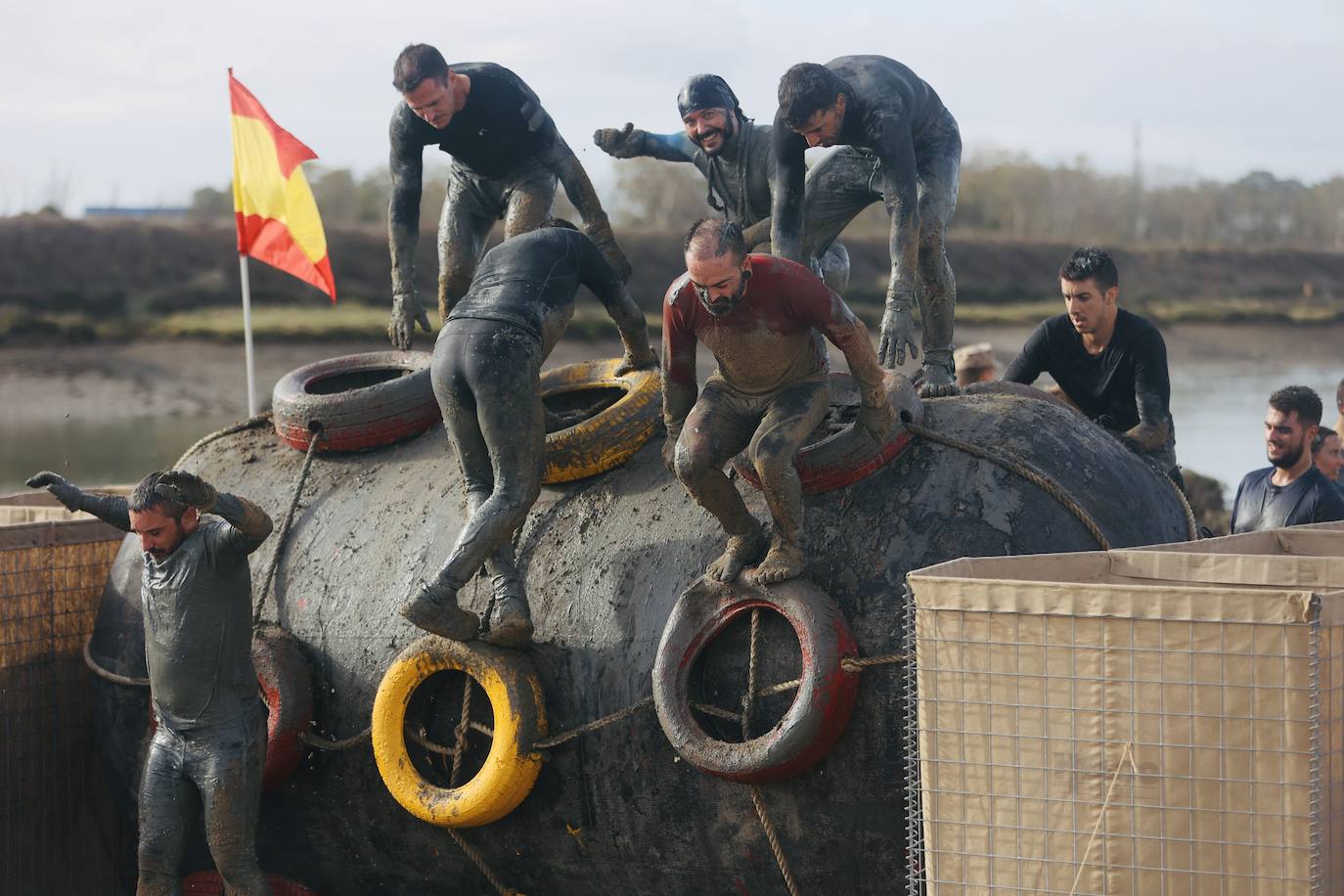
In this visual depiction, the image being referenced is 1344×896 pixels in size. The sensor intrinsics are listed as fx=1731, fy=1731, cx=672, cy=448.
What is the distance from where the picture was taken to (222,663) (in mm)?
6934

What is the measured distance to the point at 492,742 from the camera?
265 inches

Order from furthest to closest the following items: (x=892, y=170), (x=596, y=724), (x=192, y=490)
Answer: (x=892, y=170)
(x=192, y=490)
(x=596, y=724)

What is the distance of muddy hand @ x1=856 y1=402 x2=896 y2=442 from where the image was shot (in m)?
6.22

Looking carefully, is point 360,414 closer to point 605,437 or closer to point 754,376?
point 605,437

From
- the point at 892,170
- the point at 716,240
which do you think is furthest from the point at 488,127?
the point at 716,240

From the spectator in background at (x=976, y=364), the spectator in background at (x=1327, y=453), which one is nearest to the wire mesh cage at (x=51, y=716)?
the spectator in background at (x=976, y=364)

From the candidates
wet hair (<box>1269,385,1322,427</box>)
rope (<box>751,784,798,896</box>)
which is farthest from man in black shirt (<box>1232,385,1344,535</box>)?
rope (<box>751,784,798,896</box>)

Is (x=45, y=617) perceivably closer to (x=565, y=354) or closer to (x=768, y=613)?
(x=768, y=613)

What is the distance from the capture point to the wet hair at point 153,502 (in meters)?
6.82

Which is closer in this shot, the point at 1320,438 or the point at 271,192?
the point at 1320,438

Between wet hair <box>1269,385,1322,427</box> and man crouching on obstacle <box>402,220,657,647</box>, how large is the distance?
377 cm

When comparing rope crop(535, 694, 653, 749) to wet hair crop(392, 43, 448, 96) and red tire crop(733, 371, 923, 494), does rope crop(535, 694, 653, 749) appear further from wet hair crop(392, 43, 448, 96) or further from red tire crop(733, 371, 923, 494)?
wet hair crop(392, 43, 448, 96)

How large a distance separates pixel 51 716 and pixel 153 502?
2.22 metres

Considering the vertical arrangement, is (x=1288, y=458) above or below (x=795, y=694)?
above
